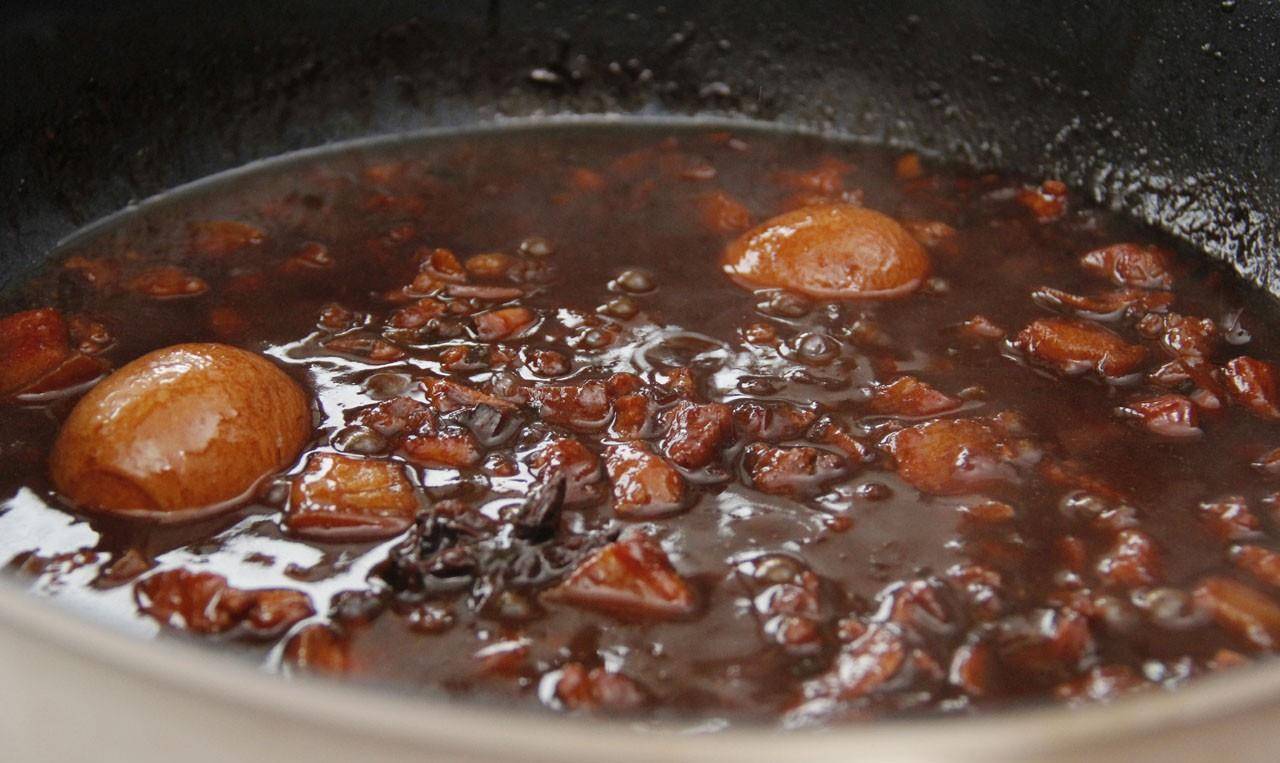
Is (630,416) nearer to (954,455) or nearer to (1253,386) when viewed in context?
(954,455)

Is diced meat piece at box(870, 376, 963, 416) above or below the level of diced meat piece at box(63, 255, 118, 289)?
above

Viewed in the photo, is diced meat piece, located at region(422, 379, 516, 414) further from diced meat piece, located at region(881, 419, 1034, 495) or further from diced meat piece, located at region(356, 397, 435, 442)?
diced meat piece, located at region(881, 419, 1034, 495)

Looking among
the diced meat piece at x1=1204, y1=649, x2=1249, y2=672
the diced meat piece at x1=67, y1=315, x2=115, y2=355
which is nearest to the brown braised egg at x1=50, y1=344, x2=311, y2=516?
the diced meat piece at x1=67, y1=315, x2=115, y2=355

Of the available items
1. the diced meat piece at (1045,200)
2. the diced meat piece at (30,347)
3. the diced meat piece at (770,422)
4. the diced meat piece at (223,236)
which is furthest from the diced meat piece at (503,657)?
the diced meat piece at (1045,200)

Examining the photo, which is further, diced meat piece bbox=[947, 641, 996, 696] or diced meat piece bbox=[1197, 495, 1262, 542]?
diced meat piece bbox=[1197, 495, 1262, 542]

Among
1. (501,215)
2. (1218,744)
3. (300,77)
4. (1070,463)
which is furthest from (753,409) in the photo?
(300,77)

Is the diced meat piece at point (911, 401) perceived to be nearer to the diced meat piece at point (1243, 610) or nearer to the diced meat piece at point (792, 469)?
the diced meat piece at point (792, 469)

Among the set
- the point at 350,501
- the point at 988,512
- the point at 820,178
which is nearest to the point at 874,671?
the point at 988,512

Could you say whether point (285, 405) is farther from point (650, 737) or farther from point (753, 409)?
point (650, 737)
